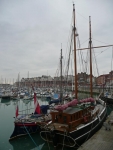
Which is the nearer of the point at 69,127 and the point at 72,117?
the point at 69,127

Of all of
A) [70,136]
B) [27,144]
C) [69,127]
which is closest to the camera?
[70,136]

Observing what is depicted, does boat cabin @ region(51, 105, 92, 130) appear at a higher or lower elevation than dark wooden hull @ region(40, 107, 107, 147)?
higher

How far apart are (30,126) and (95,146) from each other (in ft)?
26.6

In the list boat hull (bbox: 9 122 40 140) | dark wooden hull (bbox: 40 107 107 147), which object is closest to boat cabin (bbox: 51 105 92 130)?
dark wooden hull (bbox: 40 107 107 147)

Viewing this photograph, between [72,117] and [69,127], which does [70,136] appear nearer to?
[69,127]

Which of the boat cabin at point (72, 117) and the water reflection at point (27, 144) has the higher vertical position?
the boat cabin at point (72, 117)

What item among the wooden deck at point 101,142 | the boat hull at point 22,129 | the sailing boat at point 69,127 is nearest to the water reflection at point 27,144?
the boat hull at point 22,129

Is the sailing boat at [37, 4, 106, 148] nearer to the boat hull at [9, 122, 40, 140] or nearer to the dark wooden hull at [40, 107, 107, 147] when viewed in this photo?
the dark wooden hull at [40, 107, 107, 147]

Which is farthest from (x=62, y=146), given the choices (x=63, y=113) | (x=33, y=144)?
(x=33, y=144)

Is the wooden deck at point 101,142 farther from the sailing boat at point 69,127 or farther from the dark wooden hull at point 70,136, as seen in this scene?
the sailing boat at point 69,127

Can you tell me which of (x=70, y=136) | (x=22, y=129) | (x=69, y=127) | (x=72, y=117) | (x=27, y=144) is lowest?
(x=27, y=144)

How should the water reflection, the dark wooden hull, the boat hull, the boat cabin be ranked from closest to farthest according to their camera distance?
1. the dark wooden hull
2. the boat cabin
3. the water reflection
4. the boat hull

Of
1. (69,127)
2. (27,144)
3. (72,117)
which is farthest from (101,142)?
(27,144)

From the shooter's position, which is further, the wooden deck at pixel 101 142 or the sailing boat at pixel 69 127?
the sailing boat at pixel 69 127
